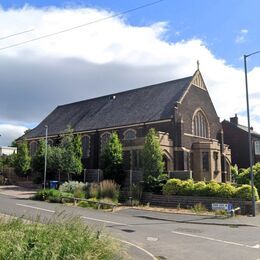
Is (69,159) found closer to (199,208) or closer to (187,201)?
(187,201)

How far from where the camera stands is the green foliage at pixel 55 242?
675cm

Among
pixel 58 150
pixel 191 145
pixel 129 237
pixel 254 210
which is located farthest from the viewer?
pixel 191 145

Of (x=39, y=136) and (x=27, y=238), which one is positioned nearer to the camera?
(x=27, y=238)

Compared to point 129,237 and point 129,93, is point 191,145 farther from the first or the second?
point 129,237

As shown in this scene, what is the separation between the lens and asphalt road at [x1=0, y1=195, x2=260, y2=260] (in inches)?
452

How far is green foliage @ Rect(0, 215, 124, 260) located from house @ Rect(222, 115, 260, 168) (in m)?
48.5

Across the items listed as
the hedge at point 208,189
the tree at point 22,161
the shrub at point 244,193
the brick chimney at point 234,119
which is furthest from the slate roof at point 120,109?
the brick chimney at point 234,119

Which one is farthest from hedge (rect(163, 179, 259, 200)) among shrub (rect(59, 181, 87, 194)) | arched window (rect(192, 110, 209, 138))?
arched window (rect(192, 110, 209, 138))

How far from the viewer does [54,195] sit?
28.3 metres

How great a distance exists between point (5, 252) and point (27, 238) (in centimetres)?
96

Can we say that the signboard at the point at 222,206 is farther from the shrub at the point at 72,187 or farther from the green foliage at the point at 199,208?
the shrub at the point at 72,187

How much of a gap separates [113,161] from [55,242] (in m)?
Answer: 29.4

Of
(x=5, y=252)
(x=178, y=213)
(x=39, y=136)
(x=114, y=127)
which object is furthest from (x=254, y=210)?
(x=39, y=136)

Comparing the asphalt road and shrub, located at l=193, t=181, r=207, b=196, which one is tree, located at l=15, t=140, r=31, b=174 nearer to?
the asphalt road
